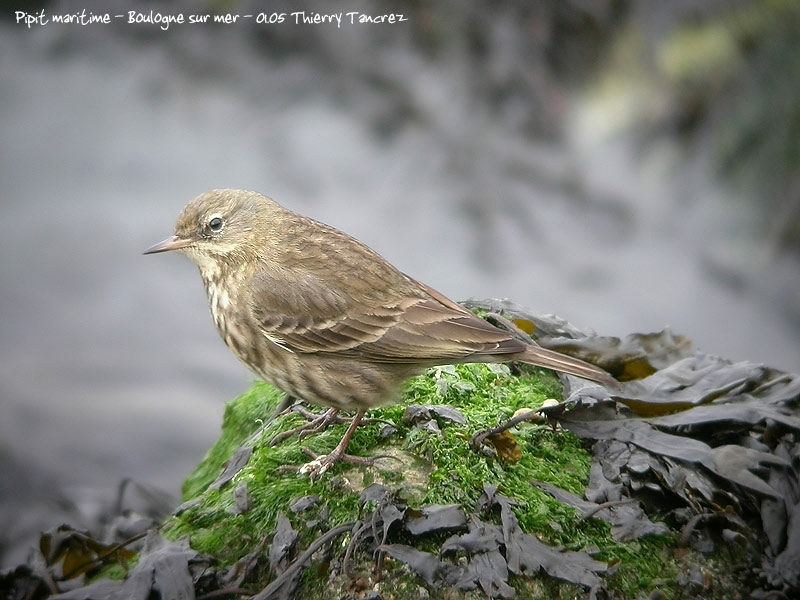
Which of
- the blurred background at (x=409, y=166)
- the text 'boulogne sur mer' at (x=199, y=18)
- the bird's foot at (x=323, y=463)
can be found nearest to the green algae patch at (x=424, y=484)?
the bird's foot at (x=323, y=463)

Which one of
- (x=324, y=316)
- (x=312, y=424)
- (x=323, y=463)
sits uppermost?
(x=324, y=316)

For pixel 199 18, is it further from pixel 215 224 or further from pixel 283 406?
pixel 283 406

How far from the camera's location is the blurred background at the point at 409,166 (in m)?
7.23

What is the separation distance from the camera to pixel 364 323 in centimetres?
374

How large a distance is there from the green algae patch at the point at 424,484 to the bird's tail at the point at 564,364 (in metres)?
0.29

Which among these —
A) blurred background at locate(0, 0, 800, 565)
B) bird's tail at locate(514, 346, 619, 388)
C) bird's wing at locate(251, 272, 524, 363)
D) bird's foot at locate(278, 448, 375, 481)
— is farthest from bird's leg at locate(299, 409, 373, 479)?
blurred background at locate(0, 0, 800, 565)

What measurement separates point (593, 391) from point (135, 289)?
516 centimetres

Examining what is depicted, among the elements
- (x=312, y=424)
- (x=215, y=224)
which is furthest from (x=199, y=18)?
(x=312, y=424)

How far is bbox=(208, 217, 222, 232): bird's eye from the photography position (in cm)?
399

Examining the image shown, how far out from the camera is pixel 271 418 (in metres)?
4.12

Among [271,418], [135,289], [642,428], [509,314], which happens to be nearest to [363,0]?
[135,289]

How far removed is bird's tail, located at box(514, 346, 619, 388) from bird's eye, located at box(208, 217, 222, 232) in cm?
153

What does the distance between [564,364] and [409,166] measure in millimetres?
5023

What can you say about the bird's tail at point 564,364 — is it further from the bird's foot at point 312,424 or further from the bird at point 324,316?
the bird's foot at point 312,424
